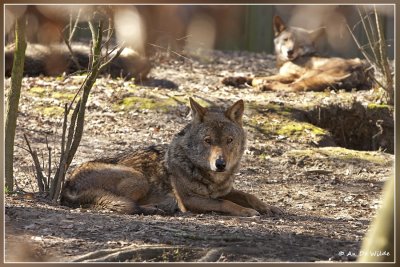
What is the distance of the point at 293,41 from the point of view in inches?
633

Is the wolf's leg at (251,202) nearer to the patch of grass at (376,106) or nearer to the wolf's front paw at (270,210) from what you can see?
the wolf's front paw at (270,210)

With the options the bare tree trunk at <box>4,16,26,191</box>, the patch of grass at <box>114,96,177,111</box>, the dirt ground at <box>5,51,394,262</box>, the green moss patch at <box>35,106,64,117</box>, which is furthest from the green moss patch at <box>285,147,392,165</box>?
the bare tree trunk at <box>4,16,26,191</box>

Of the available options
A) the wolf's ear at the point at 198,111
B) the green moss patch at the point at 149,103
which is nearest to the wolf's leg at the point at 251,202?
the wolf's ear at the point at 198,111

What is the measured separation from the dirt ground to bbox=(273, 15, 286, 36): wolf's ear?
3.21 ft

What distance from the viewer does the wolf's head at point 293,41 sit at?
1588 cm

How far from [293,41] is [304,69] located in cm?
106

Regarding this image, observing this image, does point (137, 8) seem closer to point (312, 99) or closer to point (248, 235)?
point (248, 235)

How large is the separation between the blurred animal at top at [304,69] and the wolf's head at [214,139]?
5.71 meters

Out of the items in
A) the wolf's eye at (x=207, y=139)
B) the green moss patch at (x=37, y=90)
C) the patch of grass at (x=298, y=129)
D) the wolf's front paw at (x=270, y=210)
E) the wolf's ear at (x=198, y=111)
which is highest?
the green moss patch at (x=37, y=90)

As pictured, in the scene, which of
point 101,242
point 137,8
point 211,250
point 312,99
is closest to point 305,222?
point 211,250

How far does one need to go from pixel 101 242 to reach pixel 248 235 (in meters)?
1.30

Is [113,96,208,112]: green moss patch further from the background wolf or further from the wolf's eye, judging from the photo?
the wolf's eye

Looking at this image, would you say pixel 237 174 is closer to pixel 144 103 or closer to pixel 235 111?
pixel 235 111

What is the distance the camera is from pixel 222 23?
368 centimetres
